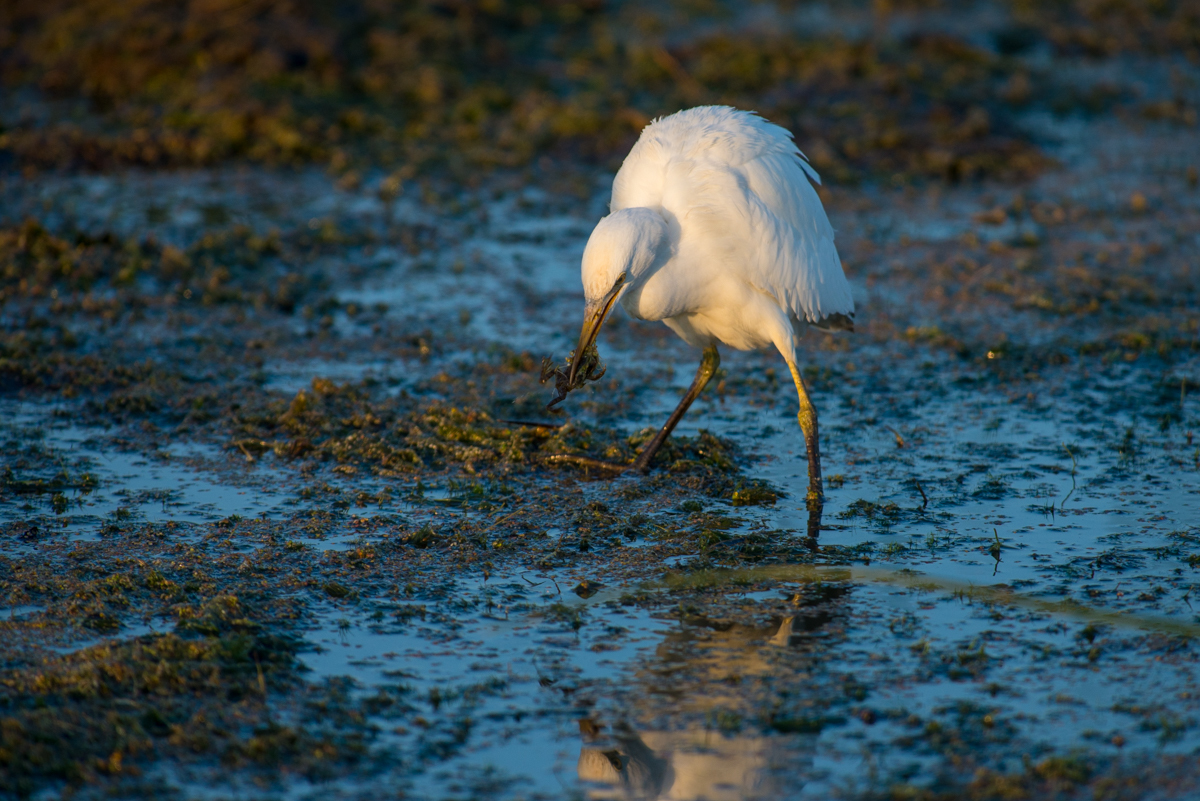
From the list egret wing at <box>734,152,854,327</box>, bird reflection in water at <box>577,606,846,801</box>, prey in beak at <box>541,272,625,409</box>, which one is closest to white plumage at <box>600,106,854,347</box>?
egret wing at <box>734,152,854,327</box>

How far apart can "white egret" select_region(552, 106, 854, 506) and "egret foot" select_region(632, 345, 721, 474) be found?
1 cm

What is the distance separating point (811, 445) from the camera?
229 inches

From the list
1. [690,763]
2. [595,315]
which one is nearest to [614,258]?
[595,315]

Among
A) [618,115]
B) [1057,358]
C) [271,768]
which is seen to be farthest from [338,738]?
[618,115]

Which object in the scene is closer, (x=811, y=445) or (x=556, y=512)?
(x=556, y=512)

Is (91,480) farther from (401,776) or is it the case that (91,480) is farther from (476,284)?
(476,284)

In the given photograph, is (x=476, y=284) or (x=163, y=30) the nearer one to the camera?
(x=476, y=284)

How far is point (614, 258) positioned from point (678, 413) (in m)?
1.27

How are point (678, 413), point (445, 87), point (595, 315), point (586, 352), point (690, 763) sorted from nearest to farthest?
point (690, 763) → point (595, 315) → point (586, 352) → point (678, 413) → point (445, 87)

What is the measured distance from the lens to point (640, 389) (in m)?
7.21

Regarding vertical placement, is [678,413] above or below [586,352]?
below

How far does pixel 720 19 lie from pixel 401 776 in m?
12.7

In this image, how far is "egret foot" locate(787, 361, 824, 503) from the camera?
18.8ft

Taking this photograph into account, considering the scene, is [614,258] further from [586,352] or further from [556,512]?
[556,512]
